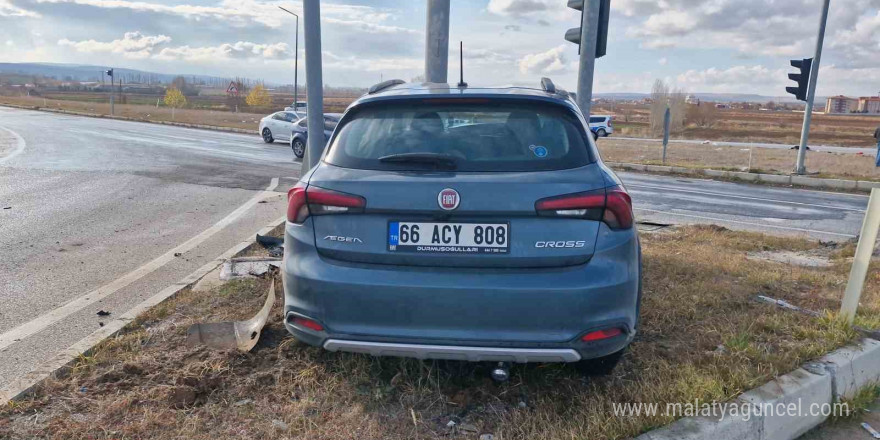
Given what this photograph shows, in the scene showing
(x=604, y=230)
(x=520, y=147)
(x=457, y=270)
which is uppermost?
(x=520, y=147)

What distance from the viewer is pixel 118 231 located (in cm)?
782

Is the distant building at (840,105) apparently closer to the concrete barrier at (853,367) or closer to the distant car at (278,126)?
the distant car at (278,126)

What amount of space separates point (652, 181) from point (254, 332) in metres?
14.9

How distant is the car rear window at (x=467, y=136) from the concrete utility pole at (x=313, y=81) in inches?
116

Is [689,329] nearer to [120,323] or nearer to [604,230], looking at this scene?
[604,230]

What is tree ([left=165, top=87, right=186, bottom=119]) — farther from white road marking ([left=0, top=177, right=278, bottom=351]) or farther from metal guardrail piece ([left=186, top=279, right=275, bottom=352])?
metal guardrail piece ([left=186, top=279, right=275, bottom=352])

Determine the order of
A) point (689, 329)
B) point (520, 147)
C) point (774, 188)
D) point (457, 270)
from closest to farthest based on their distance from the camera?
point (457, 270) → point (520, 147) → point (689, 329) → point (774, 188)

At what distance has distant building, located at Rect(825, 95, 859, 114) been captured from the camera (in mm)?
182875

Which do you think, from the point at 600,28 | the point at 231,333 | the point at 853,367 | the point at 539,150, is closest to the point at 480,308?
the point at 539,150

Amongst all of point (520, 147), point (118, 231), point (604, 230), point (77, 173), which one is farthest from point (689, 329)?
point (77, 173)

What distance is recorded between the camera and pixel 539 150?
3.17 m

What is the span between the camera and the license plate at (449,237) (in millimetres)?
2932

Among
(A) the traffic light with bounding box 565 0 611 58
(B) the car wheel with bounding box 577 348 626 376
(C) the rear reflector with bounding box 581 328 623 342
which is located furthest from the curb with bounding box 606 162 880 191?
(C) the rear reflector with bounding box 581 328 623 342

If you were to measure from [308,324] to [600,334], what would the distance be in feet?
4.59
